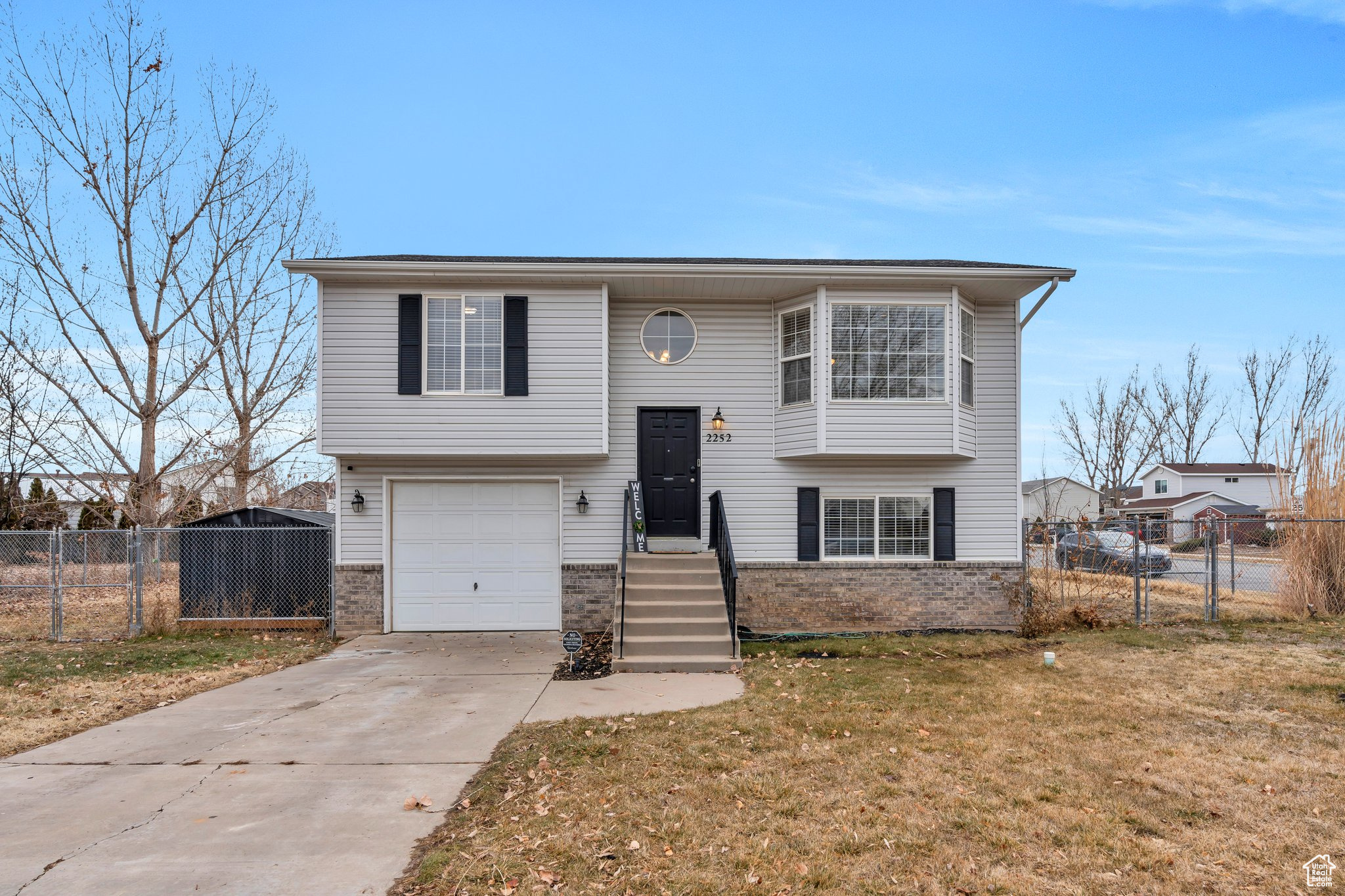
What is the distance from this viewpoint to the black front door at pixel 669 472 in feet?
36.0

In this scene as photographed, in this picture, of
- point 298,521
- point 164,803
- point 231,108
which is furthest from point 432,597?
point 231,108

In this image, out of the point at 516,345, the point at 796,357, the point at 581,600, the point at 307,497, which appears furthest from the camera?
the point at 307,497

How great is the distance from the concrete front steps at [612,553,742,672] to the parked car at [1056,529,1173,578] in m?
5.68

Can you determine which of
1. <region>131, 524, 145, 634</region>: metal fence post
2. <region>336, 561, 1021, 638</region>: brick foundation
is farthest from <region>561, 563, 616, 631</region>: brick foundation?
<region>131, 524, 145, 634</region>: metal fence post

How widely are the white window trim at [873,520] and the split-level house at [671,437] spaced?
3 cm

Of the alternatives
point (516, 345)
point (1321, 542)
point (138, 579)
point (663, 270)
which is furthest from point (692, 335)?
point (1321, 542)

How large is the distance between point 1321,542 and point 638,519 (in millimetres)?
10457

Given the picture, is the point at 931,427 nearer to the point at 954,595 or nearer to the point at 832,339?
the point at 832,339

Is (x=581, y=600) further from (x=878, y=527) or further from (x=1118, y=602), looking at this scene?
(x=1118, y=602)

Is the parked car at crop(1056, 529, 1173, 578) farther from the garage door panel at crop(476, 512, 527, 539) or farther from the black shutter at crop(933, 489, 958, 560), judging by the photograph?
the garage door panel at crop(476, 512, 527, 539)

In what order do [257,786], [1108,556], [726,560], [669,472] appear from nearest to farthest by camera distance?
[257,786] < [726,560] < [669,472] < [1108,556]

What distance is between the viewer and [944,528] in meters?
10.9

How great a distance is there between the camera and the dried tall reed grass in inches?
428

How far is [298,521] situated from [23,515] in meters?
13.2
